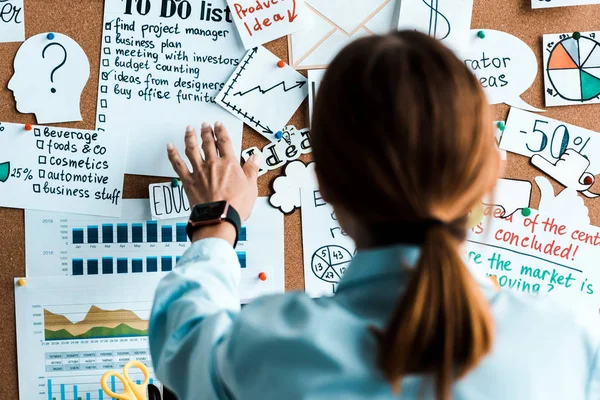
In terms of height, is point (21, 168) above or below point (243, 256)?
above

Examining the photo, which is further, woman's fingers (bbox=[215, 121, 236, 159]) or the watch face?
woman's fingers (bbox=[215, 121, 236, 159])

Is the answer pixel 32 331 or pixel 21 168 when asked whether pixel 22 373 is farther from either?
pixel 21 168

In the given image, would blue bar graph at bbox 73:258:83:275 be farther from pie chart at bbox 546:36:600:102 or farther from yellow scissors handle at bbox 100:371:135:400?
pie chart at bbox 546:36:600:102

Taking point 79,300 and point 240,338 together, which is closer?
point 240,338

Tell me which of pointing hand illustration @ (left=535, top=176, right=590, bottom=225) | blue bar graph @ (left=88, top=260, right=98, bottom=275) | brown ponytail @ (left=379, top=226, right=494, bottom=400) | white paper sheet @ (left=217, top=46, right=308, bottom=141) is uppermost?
white paper sheet @ (left=217, top=46, right=308, bottom=141)

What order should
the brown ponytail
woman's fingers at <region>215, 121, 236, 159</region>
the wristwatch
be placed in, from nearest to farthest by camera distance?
the brown ponytail → the wristwatch → woman's fingers at <region>215, 121, 236, 159</region>

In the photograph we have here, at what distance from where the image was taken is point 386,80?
0.50m

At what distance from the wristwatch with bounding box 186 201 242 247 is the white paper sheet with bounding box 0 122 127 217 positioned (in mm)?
177

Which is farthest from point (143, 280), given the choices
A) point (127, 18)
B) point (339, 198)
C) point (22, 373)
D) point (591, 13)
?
point (591, 13)

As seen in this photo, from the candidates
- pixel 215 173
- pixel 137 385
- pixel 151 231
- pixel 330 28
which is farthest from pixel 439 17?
pixel 137 385

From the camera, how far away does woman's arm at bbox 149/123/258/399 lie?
565mm

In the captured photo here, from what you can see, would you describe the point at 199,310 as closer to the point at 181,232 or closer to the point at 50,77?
the point at 181,232

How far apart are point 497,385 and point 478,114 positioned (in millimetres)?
192

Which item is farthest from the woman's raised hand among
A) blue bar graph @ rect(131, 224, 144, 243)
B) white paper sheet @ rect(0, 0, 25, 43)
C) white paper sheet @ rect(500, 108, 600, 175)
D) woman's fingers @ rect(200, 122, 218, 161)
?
white paper sheet @ rect(500, 108, 600, 175)
